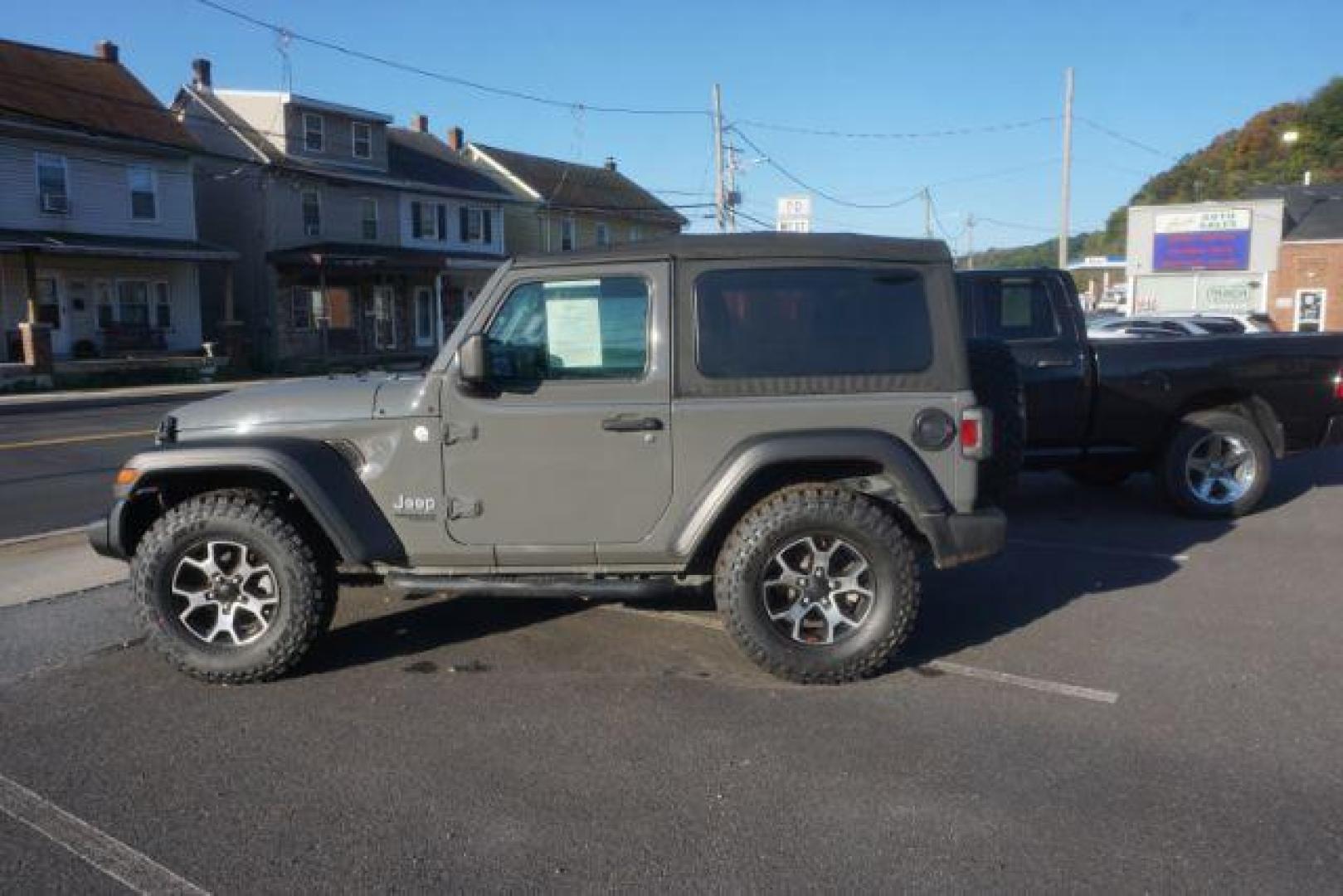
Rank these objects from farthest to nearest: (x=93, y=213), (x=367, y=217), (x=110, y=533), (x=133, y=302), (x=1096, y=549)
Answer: (x=367, y=217)
(x=133, y=302)
(x=93, y=213)
(x=1096, y=549)
(x=110, y=533)

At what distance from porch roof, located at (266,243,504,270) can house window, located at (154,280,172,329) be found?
3.42 metres

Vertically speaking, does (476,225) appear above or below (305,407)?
above

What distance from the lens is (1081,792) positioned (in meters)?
3.67

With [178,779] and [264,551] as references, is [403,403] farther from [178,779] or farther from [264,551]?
[178,779]

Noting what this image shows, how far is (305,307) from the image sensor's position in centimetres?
3591

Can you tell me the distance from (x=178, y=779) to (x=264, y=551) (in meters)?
1.14

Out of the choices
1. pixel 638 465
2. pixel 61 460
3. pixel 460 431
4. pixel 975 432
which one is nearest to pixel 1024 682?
pixel 975 432

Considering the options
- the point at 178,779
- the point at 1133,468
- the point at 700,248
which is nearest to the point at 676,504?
the point at 700,248

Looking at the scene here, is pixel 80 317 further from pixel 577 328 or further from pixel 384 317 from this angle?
pixel 577 328

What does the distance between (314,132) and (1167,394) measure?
1339 inches

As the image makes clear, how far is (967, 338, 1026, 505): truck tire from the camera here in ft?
17.7

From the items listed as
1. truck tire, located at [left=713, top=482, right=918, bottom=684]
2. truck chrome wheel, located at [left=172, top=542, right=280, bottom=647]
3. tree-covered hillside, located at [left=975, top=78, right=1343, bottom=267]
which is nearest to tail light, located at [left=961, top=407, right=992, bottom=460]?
truck tire, located at [left=713, top=482, right=918, bottom=684]

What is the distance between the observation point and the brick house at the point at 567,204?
46531 millimetres

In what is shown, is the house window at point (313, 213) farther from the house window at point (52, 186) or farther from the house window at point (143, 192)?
the house window at point (52, 186)
